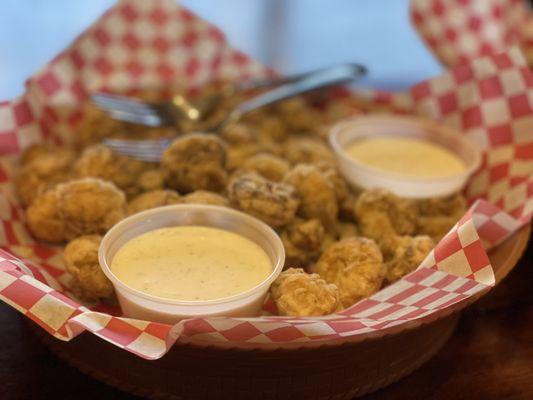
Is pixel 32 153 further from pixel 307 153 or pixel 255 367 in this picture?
pixel 255 367

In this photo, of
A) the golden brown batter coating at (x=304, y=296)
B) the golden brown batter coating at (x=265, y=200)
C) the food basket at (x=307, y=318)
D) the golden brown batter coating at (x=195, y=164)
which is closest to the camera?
the food basket at (x=307, y=318)

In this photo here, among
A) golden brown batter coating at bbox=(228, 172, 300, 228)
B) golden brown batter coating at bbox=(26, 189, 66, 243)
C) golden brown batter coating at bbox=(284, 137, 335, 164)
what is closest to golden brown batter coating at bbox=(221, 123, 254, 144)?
golden brown batter coating at bbox=(284, 137, 335, 164)

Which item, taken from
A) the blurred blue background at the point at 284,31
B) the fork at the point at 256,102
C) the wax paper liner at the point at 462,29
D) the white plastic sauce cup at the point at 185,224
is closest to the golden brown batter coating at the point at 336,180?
the white plastic sauce cup at the point at 185,224

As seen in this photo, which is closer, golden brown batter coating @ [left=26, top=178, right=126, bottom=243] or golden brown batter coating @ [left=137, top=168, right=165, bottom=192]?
golden brown batter coating @ [left=26, top=178, right=126, bottom=243]

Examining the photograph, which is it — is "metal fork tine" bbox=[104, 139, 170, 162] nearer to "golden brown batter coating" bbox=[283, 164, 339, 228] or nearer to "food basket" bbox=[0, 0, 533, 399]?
"food basket" bbox=[0, 0, 533, 399]

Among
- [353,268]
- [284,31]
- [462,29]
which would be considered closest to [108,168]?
[353,268]

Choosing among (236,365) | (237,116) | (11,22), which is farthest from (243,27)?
(236,365)

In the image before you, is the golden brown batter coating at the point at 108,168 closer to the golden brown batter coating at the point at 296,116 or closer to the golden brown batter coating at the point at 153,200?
the golden brown batter coating at the point at 153,200

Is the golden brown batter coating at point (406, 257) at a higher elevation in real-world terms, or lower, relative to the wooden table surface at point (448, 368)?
higher
